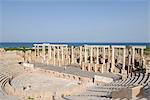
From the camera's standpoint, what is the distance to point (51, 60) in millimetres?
40500

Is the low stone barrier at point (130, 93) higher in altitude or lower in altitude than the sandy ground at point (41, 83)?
higher

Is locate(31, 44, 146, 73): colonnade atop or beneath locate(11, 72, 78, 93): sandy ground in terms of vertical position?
atop

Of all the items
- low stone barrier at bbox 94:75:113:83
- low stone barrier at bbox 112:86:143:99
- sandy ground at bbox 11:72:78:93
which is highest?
low stone barrier at bbox 112:86:143:99

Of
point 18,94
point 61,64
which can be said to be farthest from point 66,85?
point 61,64

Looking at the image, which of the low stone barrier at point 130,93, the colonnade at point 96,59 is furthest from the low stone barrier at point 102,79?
the low stone barrier at point 130,93

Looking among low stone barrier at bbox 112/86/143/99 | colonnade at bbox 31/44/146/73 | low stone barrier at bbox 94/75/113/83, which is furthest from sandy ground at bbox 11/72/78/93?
low stone barrier at bbox 112/86/143/99

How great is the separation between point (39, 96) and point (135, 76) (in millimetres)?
9069

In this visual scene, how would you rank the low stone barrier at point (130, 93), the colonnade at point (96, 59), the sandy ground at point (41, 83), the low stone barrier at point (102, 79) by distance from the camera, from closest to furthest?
the low stone barrier at point (130, 93) < the sandy ground at point (41, 83) < the low stone barrier at point (102, 79) < the colonnade at point (96, 59)

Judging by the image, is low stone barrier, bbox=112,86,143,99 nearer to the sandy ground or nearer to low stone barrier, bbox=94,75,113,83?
the sandy ground

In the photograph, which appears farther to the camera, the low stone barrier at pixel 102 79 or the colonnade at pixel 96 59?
the colonnade at pixel 96 59

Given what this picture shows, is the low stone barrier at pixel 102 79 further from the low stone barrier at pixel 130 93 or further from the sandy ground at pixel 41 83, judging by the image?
the low stone barrier at pixel 130 93

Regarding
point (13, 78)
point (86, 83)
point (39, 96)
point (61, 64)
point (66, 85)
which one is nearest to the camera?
point (39, 96)

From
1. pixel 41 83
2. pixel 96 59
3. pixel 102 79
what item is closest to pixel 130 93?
pixel 102 79

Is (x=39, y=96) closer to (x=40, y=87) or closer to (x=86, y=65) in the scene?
(x=40, y=87)
